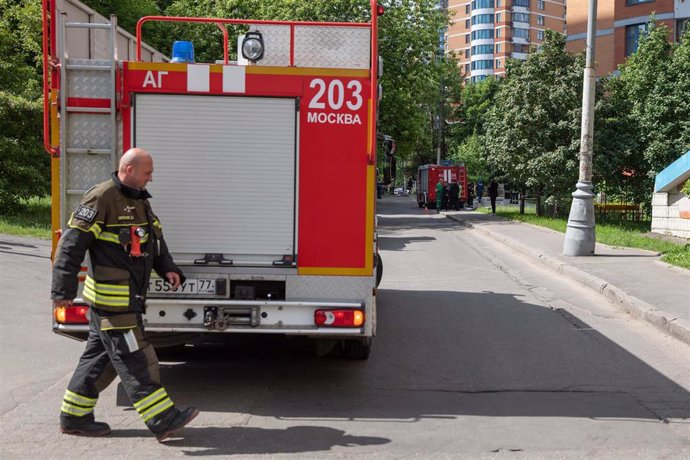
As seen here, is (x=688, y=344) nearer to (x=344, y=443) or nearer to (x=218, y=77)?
(x=344, y=443)

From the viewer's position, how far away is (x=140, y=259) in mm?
4898

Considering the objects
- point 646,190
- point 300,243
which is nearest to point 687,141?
→ point 646,190

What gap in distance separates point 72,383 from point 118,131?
177 centimetres

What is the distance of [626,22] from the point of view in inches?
1801

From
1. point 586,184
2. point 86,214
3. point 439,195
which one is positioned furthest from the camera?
point 439,195

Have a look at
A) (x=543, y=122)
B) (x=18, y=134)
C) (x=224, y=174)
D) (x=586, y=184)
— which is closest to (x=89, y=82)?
(x=224, y=174)

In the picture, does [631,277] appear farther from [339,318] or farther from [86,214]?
[86,214]

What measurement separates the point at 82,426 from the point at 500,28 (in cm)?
11268

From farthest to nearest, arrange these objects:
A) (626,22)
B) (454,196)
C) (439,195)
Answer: (626,22) → (454,196) → (439,195)

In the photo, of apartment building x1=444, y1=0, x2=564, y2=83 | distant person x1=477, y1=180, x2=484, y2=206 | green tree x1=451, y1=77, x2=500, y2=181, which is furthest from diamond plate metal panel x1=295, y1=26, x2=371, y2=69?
apartment building x1=444, y1=0, x2=564, y2=83

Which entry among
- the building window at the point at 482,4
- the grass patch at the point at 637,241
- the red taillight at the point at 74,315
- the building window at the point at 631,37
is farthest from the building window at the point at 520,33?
the red taillight at the point at 74,315

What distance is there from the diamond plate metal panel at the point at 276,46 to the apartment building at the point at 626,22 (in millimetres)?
41117

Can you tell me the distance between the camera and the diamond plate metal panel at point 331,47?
222 inches

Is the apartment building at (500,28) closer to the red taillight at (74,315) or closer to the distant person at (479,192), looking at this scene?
the distant person at (479,192)
